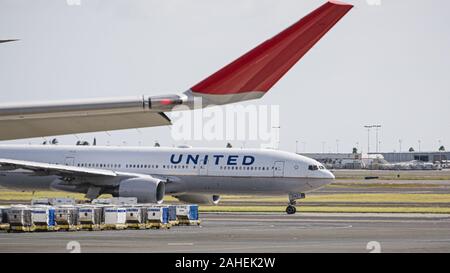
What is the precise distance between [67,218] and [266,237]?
876 cm

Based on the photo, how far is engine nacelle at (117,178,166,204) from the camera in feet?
179

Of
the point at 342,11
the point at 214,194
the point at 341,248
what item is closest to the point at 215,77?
the point at 342,11

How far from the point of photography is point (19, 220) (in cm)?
3556

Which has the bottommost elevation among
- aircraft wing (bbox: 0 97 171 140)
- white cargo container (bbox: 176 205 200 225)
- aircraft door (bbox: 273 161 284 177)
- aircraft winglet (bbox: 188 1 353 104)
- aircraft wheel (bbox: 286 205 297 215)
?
aircraft wheel (bbox: 286 205 297 215)

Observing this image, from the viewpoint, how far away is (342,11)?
1032 centimetres

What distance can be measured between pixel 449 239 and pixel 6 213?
1659 cm

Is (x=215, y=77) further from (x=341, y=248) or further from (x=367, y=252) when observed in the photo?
(x=341, y=248)

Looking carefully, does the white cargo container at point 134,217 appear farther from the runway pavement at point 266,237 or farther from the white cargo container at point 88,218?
the runway pavement at point 266,237

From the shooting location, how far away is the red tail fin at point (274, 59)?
10203 millimetres

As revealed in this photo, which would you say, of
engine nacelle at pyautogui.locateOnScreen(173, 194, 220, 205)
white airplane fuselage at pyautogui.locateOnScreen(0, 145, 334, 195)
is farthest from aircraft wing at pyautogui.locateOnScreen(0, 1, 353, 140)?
engine nacelle at pyautogui.locateOnScreen(173, 194, 220, 205)

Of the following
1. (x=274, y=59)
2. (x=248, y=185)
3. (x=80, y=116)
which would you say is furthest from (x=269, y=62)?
(x=248, y=185)

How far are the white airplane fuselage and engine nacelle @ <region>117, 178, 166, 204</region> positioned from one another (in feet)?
6.23

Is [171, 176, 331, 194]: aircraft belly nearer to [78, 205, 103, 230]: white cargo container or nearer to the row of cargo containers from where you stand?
the row of cargo containers

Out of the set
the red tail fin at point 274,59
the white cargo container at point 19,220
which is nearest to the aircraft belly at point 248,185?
the white cargo container at point 19,220
